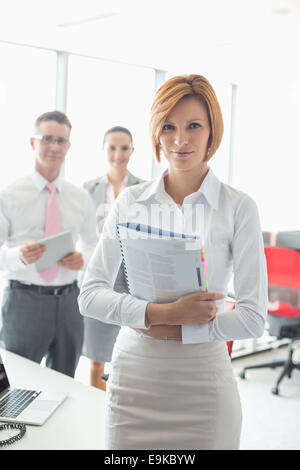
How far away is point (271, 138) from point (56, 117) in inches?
197

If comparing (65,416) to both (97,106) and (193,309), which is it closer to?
(193,309)

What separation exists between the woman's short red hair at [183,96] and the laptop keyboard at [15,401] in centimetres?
99

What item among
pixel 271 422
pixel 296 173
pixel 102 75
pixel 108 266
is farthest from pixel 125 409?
pixel 296 173

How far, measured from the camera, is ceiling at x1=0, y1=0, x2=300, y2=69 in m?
4.02

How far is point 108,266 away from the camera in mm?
1438

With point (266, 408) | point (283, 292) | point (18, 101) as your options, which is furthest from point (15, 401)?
point (18, 101)

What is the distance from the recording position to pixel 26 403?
1.70 meters

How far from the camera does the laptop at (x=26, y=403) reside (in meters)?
1.60

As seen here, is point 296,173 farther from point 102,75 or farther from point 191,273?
point 191,273

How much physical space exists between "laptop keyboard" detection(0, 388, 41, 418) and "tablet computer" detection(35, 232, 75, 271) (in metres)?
0.73

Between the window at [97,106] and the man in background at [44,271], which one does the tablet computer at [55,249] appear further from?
the window at [97,106]

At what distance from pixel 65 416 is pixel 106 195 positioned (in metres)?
2.04

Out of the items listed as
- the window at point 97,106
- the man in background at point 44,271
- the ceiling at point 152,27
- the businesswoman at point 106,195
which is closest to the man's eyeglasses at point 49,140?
the man in background at point 44,271

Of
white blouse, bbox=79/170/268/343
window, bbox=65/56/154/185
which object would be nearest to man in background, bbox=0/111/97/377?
white blouse, bbox=79/170/268/343
